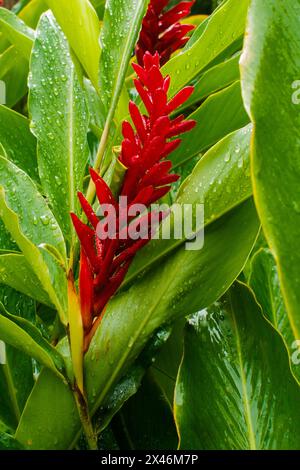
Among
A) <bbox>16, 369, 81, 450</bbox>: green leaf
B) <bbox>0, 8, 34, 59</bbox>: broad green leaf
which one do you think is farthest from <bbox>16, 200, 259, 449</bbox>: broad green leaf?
<bbox>0, 8, 34, 59</bbox>: broad green leaf

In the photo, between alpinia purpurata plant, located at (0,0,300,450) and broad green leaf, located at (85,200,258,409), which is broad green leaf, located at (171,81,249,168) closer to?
alpinia purpurata plant, located at (0,0,300,450)

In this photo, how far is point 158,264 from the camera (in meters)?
0.83

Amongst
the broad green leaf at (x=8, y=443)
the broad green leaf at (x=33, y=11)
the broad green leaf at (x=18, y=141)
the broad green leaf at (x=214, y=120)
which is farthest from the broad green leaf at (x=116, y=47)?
the broad green leaf at (x=33, y=11)

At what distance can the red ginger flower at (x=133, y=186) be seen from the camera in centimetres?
75

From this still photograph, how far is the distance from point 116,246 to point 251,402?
0.29 meters

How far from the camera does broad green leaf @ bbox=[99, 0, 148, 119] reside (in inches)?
37.5

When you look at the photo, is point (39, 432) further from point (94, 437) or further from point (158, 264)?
point (158, 264)

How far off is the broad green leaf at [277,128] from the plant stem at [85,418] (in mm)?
352

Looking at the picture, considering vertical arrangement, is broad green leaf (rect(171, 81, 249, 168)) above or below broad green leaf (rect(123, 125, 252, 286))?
above

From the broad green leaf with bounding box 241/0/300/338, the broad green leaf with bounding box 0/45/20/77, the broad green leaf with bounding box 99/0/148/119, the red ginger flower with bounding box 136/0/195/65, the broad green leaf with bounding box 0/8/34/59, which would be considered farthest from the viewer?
the broad green leaf with bounding box 0/45/20/77

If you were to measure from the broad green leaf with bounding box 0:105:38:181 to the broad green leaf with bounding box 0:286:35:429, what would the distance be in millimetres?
283

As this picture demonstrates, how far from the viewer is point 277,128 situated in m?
0.58

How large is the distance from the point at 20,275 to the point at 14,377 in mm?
221

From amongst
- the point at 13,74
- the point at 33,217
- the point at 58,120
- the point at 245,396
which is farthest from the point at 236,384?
the point at 13,74
